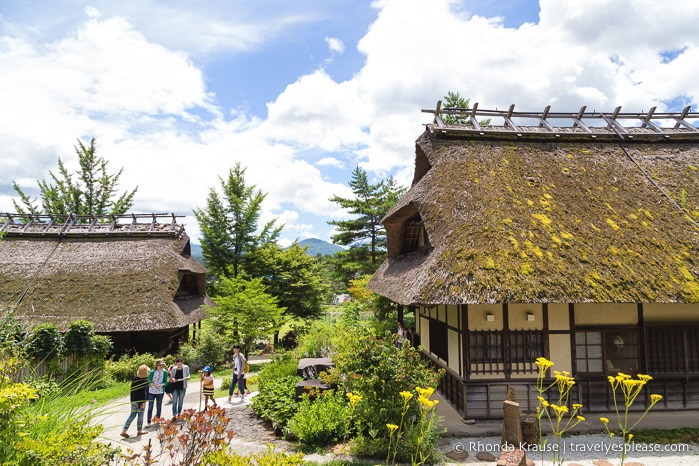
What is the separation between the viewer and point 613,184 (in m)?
11.7

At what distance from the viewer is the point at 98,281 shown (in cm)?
1770

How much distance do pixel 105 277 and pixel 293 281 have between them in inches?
414

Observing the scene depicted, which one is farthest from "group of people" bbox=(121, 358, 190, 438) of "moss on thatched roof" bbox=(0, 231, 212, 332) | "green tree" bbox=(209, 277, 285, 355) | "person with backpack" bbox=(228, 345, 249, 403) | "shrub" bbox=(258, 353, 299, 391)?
"green tree" bbox=(209, 277, 285, 355)

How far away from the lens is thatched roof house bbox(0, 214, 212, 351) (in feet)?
54.0

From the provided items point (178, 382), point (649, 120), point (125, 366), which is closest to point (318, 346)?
point (178, 382)

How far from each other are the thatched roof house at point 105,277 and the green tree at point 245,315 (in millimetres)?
1627

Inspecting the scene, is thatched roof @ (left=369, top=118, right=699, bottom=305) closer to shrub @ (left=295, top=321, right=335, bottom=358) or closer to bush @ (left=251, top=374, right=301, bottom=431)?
shrub @ (left=295, top=321, right=335, bottom=358)

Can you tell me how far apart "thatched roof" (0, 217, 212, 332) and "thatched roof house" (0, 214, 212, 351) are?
0.04 meters

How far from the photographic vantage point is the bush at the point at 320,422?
8023 millimetres

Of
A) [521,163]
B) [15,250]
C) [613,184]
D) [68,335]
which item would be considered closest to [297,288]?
[68,335]

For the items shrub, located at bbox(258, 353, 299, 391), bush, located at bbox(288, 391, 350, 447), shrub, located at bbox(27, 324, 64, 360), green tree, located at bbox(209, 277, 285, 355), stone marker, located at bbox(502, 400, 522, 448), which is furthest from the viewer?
green tree, located at bbox(209, 277, 285, 355)

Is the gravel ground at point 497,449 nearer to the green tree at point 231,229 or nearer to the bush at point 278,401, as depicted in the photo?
the bush at point 278,401

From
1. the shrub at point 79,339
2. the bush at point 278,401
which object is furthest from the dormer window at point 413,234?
the shrub at point 79,339

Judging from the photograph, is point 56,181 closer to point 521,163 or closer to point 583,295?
point 521,163
